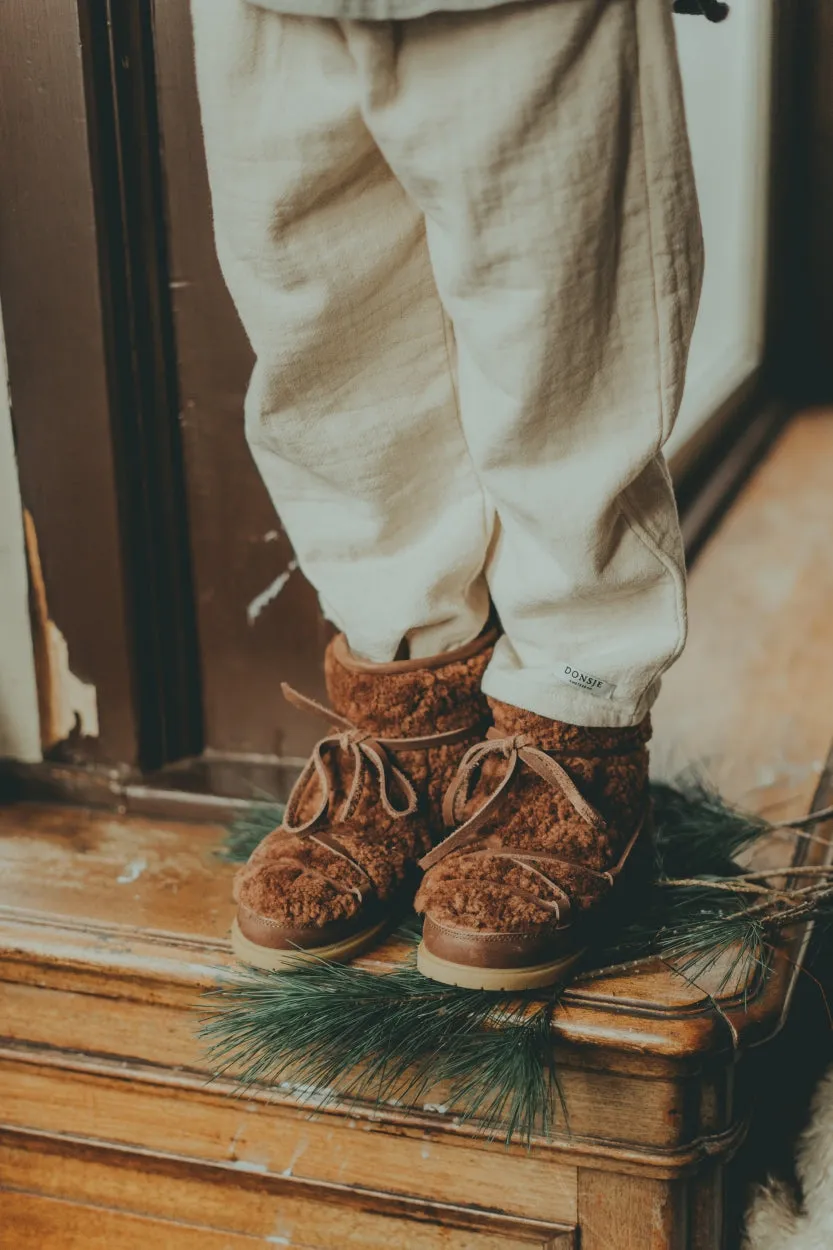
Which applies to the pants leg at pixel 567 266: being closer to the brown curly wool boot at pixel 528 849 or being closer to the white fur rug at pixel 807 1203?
the brown curly wool boot at pixel 528 849

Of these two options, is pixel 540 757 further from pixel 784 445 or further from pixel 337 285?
pixel 784 445

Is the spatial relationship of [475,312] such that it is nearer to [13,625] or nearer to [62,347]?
[62,347]

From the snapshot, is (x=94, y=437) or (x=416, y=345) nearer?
(x=416, y=345)

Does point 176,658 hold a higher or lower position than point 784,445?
higher

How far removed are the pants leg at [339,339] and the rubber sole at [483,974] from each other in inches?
6.8

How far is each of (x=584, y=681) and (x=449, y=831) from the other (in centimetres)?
14

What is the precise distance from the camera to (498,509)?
2.03 ft

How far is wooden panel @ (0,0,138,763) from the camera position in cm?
80

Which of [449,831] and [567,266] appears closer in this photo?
[567,266]

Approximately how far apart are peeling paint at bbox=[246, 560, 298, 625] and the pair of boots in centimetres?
18

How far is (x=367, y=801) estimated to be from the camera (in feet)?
2.25

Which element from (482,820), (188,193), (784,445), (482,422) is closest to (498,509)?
(482,422)

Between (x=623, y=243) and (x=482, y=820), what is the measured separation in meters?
0.31

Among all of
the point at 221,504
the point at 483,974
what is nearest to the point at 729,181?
the point at 221,504
